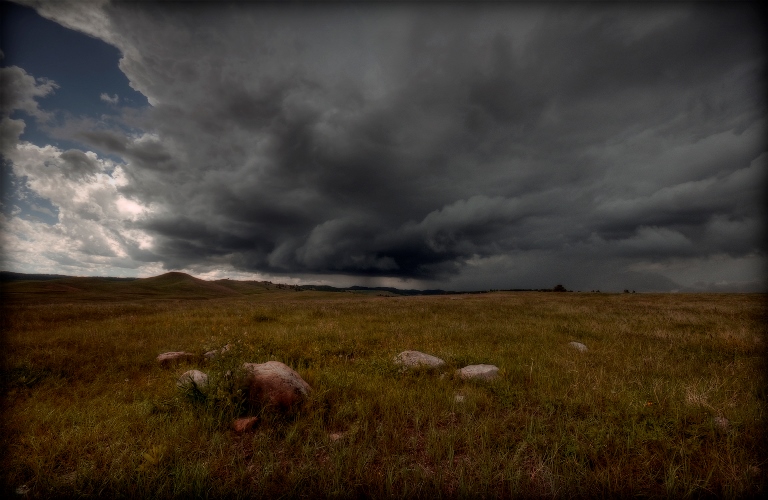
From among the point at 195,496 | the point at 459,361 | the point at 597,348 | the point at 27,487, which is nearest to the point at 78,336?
the point at 27,487

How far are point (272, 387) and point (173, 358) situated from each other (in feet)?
16.6

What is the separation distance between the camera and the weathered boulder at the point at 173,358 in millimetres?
7887

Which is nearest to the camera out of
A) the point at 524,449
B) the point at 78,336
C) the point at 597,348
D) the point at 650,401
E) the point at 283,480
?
the point at 283,480

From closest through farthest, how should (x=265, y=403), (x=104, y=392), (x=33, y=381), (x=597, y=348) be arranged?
(x=265, y=403), (x=104, y=392), (x=33, y=381), (x=597, y=348)

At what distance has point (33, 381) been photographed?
640cm

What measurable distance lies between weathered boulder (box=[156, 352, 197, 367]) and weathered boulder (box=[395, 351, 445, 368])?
5738mm

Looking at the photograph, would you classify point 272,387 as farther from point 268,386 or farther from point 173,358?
point 173,358

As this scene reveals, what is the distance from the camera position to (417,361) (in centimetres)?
743

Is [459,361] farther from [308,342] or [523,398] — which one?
[308,342]

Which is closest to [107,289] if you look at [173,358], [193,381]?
[173,358]

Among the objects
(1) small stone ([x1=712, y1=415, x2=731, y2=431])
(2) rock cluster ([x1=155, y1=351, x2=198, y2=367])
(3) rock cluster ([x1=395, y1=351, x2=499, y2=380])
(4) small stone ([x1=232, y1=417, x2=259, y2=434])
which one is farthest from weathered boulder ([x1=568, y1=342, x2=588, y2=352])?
(2) rock cluster ([x1=155, y1=351, x2=198, y2=367])

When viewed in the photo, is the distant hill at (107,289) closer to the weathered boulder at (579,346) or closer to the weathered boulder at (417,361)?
the weathered boulder at (417,361)

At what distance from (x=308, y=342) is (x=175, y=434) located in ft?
18.9

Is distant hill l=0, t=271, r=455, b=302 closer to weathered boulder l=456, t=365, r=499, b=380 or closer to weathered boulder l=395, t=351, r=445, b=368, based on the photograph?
weathered boulder l=395, t=351, r=445, b=368
